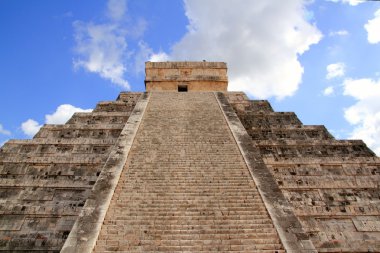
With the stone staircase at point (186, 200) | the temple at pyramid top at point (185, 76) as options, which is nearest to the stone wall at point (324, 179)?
the stone staircase at point (186, 200)

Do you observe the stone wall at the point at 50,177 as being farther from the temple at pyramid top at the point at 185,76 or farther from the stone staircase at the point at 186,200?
the temple at pyramid top at the point at 185,76

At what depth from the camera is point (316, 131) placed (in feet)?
35.7

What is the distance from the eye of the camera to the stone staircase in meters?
5.57

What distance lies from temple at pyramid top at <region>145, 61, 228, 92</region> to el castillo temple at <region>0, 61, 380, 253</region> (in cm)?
543

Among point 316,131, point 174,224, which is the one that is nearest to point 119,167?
point 174,224

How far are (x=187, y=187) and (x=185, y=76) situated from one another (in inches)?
437

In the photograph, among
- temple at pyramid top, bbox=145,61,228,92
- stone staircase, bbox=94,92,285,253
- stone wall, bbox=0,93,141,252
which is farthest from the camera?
temple at pyramid top, bbox=145,61,228,92

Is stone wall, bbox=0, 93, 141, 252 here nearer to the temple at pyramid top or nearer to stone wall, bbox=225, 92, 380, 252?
stone wall, bbox=225, 92, 380, 252

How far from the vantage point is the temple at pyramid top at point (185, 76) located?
17109 mm

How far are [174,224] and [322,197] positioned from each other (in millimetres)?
4036

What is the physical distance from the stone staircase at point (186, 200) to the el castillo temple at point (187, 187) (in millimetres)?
25

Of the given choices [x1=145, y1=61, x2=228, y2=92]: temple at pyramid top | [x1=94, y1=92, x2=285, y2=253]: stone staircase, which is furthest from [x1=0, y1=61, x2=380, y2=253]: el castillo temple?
[x1=145, y1=61, x2=228, y2=92]: temple at pyramid top

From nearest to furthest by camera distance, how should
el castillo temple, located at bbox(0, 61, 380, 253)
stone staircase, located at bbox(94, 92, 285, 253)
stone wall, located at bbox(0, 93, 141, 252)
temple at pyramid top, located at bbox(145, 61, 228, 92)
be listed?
stone staircase, located at bbox(94, 92, 285, 253) → el castillo temple, located at bbox(0, 61, 380, 253) → stone wall, located at bbox(0, 93, 141, 252) → temple at pyramid top, located at bbox(145, 61, 228, 92)

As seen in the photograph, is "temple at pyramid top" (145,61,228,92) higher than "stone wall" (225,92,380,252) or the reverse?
higher
